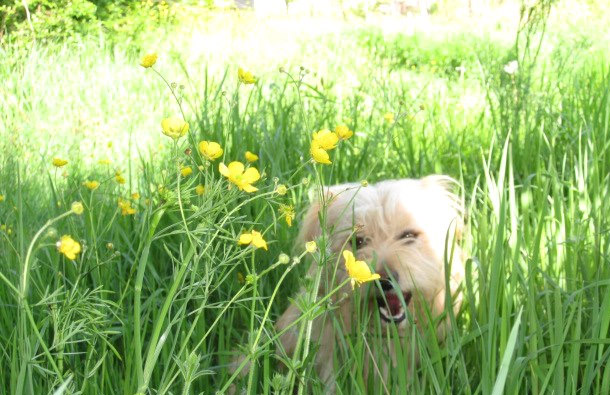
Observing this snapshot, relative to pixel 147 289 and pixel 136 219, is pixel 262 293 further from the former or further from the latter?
pixel 136 219

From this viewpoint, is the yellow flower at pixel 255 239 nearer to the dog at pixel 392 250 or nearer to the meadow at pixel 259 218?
the meadow at pixel 259 218

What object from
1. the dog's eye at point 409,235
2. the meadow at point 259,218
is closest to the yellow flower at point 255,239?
the meadow at point 259,218

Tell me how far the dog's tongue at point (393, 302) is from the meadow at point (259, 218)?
0.26ft

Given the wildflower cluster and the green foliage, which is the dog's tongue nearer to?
the wildflower cluster

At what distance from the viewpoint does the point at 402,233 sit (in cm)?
274

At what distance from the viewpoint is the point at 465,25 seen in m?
14.6

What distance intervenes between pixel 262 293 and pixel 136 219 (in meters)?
0.58

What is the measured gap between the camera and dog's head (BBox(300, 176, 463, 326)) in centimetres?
255

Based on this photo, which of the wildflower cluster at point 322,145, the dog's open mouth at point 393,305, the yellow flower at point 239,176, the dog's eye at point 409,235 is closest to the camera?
the yellow flower at point 239,176

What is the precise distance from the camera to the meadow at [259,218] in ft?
4.87

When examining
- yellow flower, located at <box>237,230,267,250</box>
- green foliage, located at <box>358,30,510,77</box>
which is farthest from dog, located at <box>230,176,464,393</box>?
green foliage, located at <box>358,30,510,77</box>

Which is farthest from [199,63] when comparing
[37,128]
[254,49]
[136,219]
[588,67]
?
[136,219]

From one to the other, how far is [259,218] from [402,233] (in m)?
0.65

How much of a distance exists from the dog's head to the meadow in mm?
99
